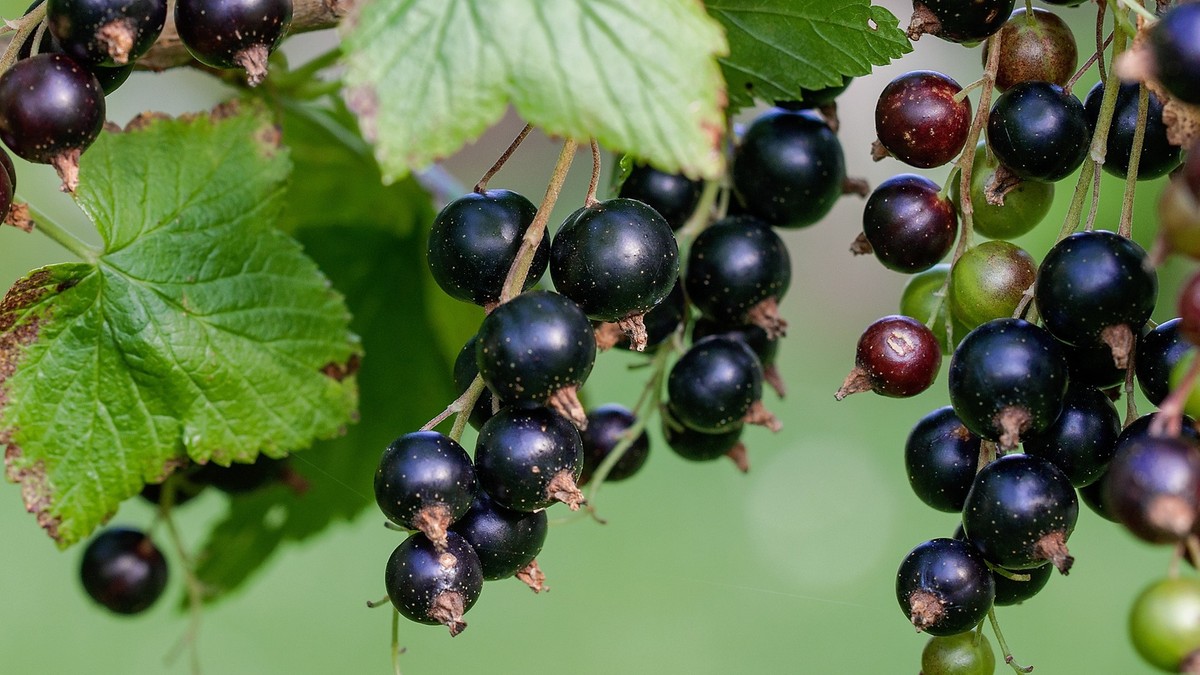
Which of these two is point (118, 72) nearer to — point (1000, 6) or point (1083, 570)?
point (1000, 6)

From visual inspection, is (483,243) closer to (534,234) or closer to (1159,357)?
(534,234)

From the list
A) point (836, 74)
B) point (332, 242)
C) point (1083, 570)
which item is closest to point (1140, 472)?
point (836, 74)

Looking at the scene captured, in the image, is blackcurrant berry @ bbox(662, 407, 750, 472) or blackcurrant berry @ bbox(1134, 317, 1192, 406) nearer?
blackcurrant berry @ bbox(1134, 317, 1192, 406)

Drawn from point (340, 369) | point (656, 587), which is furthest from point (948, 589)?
point (656, 587)

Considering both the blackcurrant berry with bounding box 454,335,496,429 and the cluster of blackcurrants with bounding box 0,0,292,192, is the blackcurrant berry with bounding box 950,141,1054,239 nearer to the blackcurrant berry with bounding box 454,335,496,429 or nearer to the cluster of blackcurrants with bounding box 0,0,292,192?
the blackcurrant berry with bounding box 454,335,496,429

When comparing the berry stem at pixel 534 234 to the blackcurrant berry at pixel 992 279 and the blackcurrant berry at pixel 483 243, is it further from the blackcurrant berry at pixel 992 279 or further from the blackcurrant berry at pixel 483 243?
the blackcurrant berry at pixel 992 279

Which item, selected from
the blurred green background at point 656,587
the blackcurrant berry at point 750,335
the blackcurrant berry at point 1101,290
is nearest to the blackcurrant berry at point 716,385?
the blackcurrant berry at point 750,335

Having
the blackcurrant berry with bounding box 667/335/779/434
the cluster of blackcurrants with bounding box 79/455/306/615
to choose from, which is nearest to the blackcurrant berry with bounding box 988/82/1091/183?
the blackcurrant berry with bounding box 667/335/779/434
